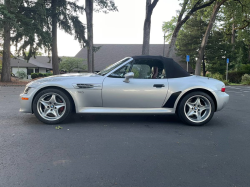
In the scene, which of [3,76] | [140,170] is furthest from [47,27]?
[140,170]

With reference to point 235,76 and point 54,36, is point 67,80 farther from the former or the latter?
point 235,76

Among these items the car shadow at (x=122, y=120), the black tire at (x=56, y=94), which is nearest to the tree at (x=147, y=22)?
the car shadow at (x=122, y=120)

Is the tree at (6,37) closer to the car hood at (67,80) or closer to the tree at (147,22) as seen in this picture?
the tree at (147,22)

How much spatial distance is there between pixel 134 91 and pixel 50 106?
1792mm

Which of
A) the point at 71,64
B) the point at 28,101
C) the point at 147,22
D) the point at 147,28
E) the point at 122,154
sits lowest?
the point at 122,154

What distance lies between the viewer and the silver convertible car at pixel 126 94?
4.52m

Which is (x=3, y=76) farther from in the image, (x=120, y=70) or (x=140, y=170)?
(x=140, y=170)

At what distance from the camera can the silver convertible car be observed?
452 centimetres

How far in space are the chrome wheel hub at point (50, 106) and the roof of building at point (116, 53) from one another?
32.7 metres

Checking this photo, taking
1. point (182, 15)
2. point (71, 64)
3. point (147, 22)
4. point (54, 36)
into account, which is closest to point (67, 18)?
point (54, 36)

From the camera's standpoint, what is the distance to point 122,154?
9.93 feet

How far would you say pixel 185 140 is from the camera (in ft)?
12.2

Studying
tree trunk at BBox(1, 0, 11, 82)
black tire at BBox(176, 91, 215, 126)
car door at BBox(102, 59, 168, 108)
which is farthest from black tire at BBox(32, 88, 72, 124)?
tree trunk at BBox(1, 0, 11, 82)

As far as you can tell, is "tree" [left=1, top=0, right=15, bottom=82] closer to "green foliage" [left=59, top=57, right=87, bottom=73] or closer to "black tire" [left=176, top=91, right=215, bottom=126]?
"green foliage" [left=59, top=57, right=87, bottom=73]
